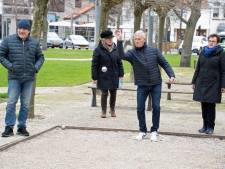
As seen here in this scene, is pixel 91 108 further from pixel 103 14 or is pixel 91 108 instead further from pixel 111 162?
pixel 111 162

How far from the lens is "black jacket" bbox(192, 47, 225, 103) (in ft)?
33.6

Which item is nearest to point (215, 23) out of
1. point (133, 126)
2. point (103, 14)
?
point (103, 14)

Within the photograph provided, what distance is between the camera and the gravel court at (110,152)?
7.85 meters

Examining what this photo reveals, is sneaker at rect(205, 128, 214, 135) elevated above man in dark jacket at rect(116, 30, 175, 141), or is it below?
below

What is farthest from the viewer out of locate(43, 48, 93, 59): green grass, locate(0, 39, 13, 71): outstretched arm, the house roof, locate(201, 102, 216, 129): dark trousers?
the house roof

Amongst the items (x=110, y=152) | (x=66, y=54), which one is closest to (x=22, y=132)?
(x=110, y=152)

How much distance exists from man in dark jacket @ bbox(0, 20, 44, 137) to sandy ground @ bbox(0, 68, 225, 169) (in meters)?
0.39

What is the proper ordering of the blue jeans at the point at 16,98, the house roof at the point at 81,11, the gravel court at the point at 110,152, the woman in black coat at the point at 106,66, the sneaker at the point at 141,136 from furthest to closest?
the house roof at the point at 81,11
the woman in black coat at the point at 106,66
the sneaker at the point at 141,136
the blue jeans at the point at 16,98
the gravel court at the point at 110,152

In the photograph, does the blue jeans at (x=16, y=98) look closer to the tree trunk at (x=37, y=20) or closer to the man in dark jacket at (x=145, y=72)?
the man in dark jacket at (x=145, y=72)

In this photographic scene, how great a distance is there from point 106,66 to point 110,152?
145 inches

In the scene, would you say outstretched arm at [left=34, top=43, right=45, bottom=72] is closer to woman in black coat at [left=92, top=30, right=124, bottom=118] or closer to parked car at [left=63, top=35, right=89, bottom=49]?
woman in black coat at [left=92, top=30, right=124, bottom=118]

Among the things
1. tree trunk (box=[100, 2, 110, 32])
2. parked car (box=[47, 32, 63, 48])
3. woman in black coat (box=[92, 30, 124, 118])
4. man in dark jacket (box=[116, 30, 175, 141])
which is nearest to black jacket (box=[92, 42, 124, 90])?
woman in black coat (box=[92, 30, 124, 118])

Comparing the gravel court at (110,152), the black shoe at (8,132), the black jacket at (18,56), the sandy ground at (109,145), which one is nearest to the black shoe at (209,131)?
the sandy ground at (109,145)

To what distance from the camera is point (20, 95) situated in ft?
32.1
